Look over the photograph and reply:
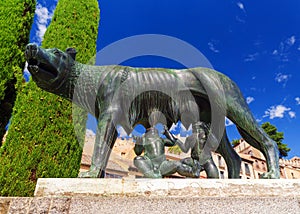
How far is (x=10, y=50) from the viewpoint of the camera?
834 centimetres

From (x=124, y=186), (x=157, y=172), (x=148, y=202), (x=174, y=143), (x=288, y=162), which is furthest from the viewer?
(x=288, y=162)

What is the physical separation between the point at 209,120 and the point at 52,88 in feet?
6.37

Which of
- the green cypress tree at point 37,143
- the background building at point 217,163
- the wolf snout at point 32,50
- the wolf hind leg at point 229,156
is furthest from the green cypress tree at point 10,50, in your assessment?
the background building at point 217,163

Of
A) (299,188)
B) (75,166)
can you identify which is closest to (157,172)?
(299,188)

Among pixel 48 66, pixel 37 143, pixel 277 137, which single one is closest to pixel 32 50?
pixel 48 66

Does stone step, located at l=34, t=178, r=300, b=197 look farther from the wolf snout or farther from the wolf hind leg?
the wolf snout

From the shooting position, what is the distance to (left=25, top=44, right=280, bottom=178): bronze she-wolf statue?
2764mm

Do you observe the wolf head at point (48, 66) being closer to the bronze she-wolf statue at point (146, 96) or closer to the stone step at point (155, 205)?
the bronze she-wolf statue at point (146, 96)

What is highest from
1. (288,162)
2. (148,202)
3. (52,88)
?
(288,162)

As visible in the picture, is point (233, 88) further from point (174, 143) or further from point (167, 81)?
point (174, 143)

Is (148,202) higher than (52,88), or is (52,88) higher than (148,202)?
(52,88)

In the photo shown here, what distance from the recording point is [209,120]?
10.6ft

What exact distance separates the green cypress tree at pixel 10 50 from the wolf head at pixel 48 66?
19.9 feet

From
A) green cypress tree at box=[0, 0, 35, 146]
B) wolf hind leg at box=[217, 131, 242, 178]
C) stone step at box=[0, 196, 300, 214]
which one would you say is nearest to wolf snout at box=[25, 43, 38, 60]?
stone step at box=[0, 196, 300, 214]
